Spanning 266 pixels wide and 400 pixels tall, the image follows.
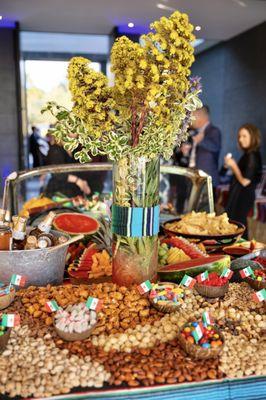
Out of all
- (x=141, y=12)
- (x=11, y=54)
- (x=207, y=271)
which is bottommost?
(x=207, y=271)

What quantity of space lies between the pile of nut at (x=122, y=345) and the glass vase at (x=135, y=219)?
73mm

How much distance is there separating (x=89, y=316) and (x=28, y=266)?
355mm

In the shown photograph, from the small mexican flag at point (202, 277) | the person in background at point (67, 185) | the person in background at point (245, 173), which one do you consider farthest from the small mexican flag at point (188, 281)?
the person in background at point (245, 173)

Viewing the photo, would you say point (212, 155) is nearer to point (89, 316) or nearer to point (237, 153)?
point (237, 153)

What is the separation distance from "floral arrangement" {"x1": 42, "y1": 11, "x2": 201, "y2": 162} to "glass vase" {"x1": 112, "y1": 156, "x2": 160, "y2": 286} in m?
0.05

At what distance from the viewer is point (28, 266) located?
149cm

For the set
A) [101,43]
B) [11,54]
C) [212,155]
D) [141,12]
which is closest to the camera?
[212,155]

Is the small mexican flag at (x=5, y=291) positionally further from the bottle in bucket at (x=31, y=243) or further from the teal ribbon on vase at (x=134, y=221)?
the teal ribbon on vase at (x=134, y=221)

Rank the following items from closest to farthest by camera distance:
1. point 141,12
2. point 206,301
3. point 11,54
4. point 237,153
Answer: point 206,301 < point 141,12 < point 11,54 < point 237,153

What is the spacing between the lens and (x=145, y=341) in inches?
48.3

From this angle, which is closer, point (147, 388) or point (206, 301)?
point (147, 388)

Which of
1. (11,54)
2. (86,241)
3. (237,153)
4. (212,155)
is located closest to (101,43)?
(11,54)

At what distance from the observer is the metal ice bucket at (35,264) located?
1.45 meters

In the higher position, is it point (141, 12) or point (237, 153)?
point (141, 12)
